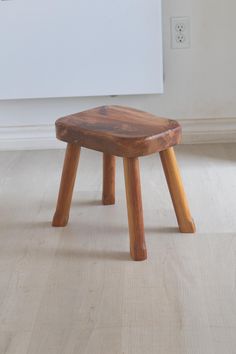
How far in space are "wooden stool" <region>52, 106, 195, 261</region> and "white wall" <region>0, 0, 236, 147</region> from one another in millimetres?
580

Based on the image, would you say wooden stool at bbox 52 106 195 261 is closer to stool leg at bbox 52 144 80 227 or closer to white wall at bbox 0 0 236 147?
stool leg at bbox 52 144 80 227

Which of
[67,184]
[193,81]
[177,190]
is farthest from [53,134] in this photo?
[177,190]

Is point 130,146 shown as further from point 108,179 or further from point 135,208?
point 108,179

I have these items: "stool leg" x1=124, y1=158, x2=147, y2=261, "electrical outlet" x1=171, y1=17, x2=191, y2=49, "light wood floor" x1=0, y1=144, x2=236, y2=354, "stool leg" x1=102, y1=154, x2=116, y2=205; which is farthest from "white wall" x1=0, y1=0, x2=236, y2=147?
"stool leg" x1=124, y1=158, x2=147, y2=261

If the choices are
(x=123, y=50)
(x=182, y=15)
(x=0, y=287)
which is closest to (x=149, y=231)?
(x=0, y=287)

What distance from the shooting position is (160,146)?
1451mm

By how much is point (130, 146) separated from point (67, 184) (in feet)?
0.90

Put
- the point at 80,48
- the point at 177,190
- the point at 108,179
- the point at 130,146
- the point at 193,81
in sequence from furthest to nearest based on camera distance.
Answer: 1. the point at 193,81
2. the point at 80,48
3. the point at 108,179
4. the point at 177,190
5. the point at 130,146

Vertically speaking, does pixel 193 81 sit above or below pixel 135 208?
above

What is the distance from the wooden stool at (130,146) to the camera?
1.42 m

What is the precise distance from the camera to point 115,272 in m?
1.42

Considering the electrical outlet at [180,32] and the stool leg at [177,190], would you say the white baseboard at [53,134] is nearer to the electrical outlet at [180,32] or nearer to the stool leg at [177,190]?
the electrical outlet at [180,32]

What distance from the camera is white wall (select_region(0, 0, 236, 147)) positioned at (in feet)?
6.98

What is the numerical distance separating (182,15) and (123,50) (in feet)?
0.80
